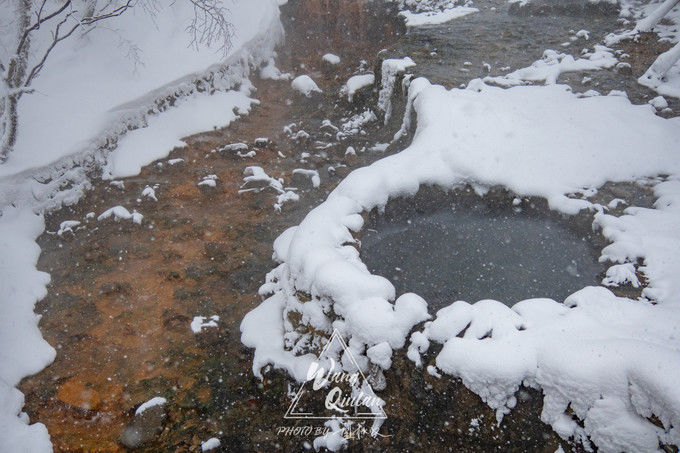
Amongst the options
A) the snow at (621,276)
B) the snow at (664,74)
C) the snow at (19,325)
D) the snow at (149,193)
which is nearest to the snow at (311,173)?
the snow at (149,193)

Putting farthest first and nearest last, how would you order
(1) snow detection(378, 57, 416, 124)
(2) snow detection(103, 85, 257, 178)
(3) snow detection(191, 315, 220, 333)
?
(1) snow detection(378, 57, 416, 124)
(2) snow detection(103, 85, 257, 178)
(3) snow detection(191, 315, 220, 333)

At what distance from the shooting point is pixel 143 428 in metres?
4.01

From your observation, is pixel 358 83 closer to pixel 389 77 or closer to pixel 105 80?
pixel 389 77

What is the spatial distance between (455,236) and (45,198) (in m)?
6.76

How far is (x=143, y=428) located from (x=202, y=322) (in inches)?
56.2

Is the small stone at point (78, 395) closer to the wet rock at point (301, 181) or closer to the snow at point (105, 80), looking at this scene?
the snow at point (105, 80)

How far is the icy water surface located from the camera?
444 centimetres

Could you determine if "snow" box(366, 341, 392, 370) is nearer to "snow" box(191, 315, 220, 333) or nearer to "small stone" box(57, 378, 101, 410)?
"snow" box(191, 315, 220, 333)

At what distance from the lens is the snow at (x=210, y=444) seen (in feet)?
12.7

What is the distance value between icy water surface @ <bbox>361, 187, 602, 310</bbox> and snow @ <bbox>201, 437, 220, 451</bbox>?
96.3 inches

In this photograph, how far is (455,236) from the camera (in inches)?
202

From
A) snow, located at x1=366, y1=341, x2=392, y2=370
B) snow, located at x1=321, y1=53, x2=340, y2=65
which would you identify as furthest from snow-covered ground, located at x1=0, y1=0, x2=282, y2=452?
snow, located at x1=366, y1=341, x2=392, y2=370

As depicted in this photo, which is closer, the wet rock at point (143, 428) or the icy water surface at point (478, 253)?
the wet rock at point (143, 428)

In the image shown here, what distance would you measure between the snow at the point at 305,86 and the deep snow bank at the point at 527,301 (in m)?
4.15
